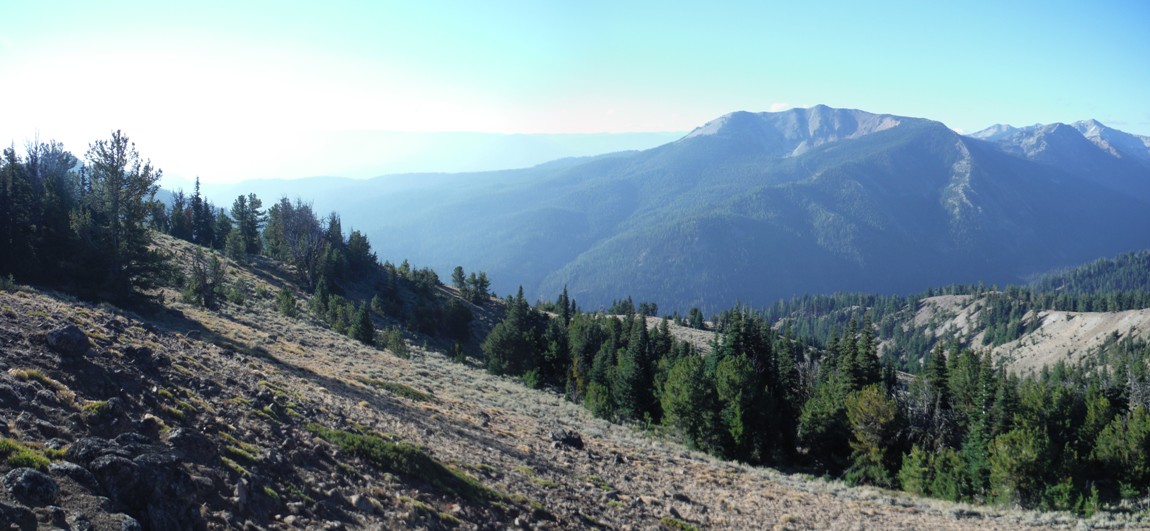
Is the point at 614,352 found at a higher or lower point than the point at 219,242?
lower

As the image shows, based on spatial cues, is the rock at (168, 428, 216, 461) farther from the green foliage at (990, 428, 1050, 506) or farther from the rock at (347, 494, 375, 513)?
the green foliage at (990, 428, 1050, 506)

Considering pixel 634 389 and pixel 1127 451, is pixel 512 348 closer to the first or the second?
pixel 634 389

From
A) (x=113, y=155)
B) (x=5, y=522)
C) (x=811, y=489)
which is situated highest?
(x=113, y=155)

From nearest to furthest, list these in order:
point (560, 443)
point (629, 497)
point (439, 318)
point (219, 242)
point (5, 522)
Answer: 1. point (5, 522)
2. point (629, 497)
3. point (560, 443)
4. point (439, 318)
5. point (219, 242)

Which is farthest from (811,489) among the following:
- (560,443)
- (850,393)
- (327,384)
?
(327,384)

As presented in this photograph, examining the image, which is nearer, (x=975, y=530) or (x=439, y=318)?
(x=975, y=530)

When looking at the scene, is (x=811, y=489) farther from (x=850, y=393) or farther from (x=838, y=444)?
(x=850, y=393)

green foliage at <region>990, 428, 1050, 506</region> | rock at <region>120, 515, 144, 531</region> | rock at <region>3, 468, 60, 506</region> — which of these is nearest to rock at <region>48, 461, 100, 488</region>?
rock at <region>3, 468, 60, 506</region>

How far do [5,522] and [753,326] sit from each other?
6139cm

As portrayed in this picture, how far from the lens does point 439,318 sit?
83.4 meters

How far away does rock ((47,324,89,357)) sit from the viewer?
1698cm

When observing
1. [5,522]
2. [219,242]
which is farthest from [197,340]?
[219,242]

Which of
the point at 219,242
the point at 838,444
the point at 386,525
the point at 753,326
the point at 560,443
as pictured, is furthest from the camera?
the point at 219,242

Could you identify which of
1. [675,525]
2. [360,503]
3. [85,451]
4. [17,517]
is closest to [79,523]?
[17,517]
